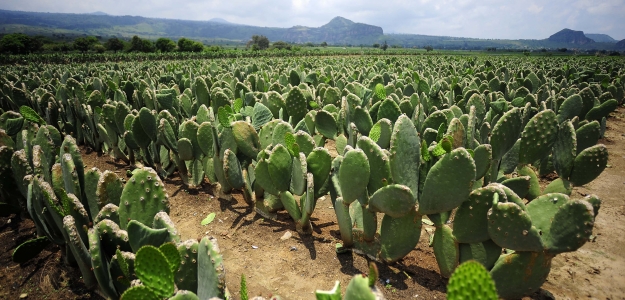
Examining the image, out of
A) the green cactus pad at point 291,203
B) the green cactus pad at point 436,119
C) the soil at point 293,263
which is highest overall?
the green cactus pad at point 436,119

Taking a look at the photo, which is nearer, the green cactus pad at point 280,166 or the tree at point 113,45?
the green cactus pad at point 280,166

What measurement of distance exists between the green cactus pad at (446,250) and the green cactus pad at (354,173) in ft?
1.61

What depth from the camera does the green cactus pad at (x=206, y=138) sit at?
9.37 ft

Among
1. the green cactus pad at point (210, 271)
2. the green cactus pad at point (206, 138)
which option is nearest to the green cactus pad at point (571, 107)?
the green cactus pad at point (206, 138)

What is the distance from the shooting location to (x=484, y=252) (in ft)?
5.66

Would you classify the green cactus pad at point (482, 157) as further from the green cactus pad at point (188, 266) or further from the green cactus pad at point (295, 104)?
the green cactus pad at point (295, 104)

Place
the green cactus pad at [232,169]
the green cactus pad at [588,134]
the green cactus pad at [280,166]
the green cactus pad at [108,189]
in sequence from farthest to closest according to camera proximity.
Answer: the green cactus pad at [588,134]
the green cactus pad at [232,169]
the green cactus pad at [280,166]
the green cactus pad at [108,189]

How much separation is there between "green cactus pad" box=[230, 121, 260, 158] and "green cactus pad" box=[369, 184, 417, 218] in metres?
1.20

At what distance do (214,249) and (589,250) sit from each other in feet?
9.00

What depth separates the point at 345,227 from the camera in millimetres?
2129

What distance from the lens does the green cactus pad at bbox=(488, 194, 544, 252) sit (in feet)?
4.60

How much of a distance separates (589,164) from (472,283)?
203 cm

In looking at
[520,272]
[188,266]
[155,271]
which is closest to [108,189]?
[188,266]

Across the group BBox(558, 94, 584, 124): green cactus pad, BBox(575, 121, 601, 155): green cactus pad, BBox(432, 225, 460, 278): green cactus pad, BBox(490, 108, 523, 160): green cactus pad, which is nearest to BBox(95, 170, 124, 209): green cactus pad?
BBox(432, 225, 460, 278): green cactus pad
